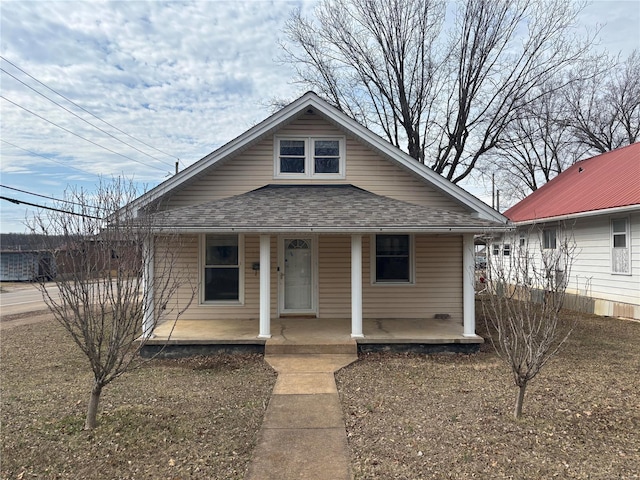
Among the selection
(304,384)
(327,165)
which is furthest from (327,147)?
(304,384)

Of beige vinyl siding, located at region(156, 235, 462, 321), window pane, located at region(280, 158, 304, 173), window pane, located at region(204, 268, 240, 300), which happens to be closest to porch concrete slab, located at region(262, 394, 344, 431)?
beige vinyl siding, located at region(156, 235, 462, 321)

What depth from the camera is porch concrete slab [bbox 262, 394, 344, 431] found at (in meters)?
4.73

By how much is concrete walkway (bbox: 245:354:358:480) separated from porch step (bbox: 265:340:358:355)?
1.92ft

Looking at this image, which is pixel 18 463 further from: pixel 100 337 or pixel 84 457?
pixel 100 337

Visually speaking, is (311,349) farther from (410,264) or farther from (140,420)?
(410,264)

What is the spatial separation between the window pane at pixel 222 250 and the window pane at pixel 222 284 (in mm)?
200

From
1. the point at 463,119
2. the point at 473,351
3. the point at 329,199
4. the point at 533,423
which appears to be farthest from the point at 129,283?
the point at 463,119

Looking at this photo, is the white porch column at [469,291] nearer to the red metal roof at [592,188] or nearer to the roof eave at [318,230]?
the roof eave at [318,230]

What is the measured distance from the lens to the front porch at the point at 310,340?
761 centimetres

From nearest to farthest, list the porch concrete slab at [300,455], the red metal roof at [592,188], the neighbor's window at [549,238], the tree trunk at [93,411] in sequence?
the porch concrete slab at [300,455] < the tree trunk at [93,411] < the red metal roof at [592,188] < the neighbor's window at [549,238]

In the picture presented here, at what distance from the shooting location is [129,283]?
14.5 ft

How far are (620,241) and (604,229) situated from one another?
69 cm

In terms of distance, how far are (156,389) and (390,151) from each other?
676 centimetres

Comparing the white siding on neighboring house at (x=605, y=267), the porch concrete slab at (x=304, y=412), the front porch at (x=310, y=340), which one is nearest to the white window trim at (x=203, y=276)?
the front porch at (x=310, y=340)
